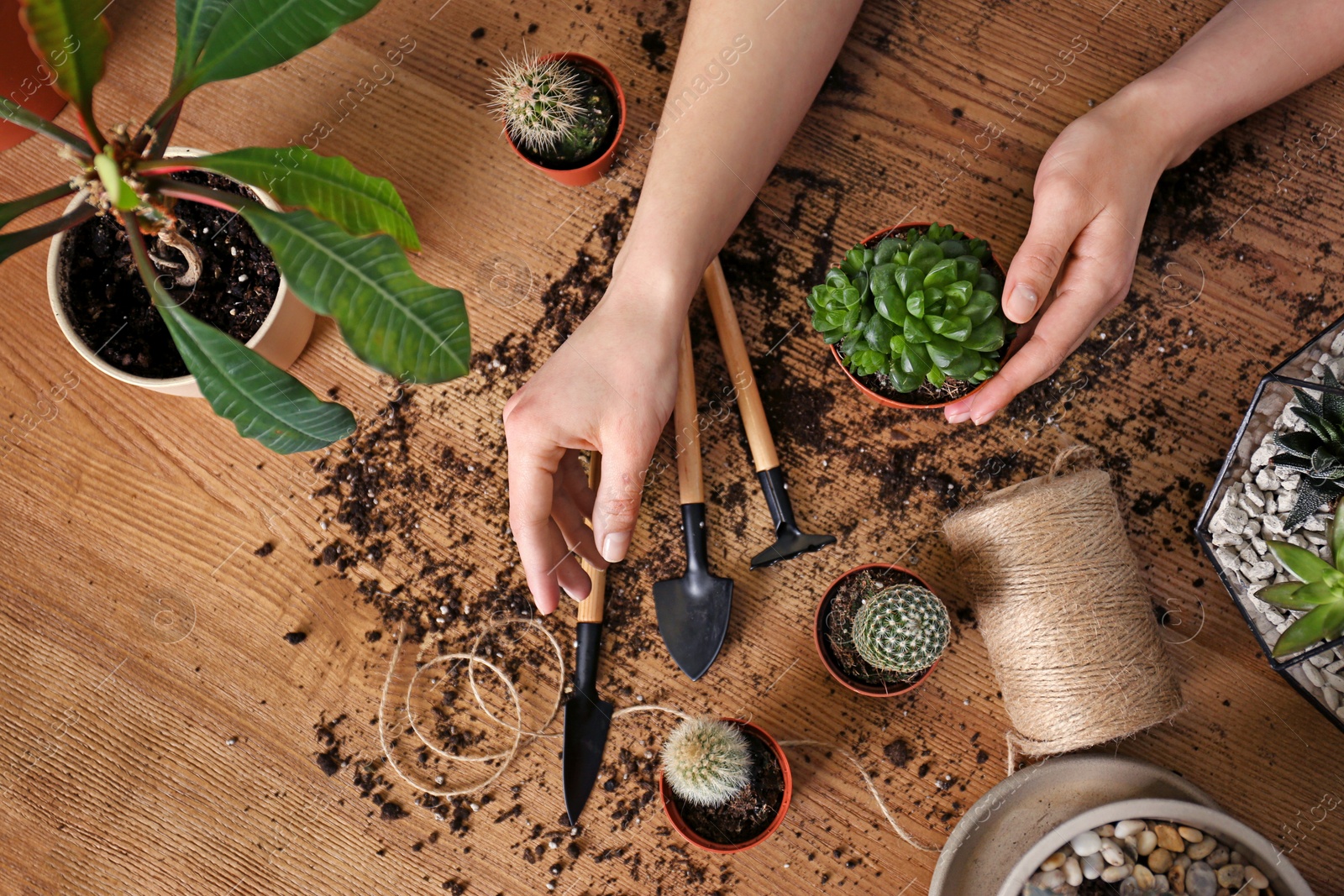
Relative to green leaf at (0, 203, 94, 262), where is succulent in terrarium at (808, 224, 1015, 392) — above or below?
above

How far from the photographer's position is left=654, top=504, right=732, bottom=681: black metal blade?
111cm

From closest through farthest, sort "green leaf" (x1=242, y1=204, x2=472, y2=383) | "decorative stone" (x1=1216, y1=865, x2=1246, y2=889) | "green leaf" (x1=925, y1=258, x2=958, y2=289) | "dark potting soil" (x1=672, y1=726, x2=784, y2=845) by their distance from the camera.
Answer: "green leaf" (x1=242, y1=204, x2=472, y2=383) < "green leaf" (x1=925, y1=258, x2=958, y2=289) < "decorative stone" (x1=1216, y1=865, x2=1246, y2=889) < "dark potting soil" (x1=672, y1=726, x2=784, y2=845)

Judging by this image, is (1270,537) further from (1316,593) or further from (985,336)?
(985,336)

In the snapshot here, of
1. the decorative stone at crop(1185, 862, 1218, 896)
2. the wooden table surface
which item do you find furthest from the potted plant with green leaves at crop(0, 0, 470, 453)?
the decorative stone at crop(1185, 862, 1218, 896)

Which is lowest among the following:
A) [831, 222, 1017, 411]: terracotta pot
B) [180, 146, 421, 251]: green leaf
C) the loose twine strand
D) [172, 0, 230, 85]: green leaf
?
the loose twine strand

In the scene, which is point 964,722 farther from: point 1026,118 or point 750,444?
point 1026,118

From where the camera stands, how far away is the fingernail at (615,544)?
3.14 feet

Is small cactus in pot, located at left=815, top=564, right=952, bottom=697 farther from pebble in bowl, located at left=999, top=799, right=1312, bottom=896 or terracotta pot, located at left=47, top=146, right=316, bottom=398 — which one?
terracotta pot, located at left=47, top=146, right=316, bottom=398

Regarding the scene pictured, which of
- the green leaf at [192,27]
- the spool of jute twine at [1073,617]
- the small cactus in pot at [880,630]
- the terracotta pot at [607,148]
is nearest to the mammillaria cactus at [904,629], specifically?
the small cactus in pot at [880,630]

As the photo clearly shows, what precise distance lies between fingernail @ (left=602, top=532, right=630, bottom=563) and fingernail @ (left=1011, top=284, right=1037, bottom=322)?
537 millimetres

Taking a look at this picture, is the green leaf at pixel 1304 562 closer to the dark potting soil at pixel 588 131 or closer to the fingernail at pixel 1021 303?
the fingernail at pixel 1021 303

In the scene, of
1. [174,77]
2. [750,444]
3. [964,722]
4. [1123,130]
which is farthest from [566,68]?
[964,722]

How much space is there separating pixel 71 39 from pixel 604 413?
25.4 inches

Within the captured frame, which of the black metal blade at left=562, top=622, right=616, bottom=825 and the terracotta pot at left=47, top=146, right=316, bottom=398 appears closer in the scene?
the terracotta pot at left=47, top=146, right=316, bottom=398
